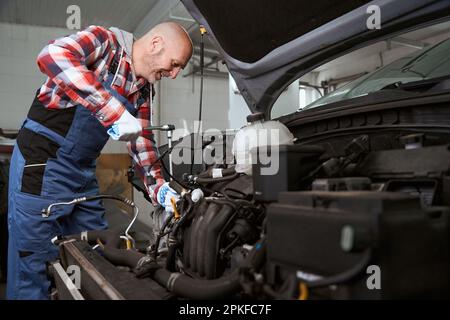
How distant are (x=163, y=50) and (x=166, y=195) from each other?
1.96ft

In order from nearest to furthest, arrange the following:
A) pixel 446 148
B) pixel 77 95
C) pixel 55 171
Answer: pixel 446 148 → pixel 77 95 → pixel 55 171

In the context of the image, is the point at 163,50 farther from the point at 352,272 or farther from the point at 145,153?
the point at 352,272

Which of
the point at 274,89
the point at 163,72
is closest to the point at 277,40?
the point at 274,89

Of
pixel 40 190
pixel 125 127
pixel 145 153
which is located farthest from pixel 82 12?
pixel 125 127

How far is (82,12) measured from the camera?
176 inches

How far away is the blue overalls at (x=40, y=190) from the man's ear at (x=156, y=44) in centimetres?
21

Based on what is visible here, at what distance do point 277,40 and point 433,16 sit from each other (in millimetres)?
601

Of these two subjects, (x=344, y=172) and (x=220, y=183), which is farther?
(x=220, y=183)

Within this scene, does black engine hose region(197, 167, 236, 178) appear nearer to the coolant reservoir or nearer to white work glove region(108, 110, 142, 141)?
the coolant reservoir

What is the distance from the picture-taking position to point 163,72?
150 centimetres

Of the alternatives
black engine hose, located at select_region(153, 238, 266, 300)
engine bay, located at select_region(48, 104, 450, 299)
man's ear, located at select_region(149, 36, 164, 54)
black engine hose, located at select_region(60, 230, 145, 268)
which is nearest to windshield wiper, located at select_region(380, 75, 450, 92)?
engine bay, located at select_region(48, 104, 450, 299)

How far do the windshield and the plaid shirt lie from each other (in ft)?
2.86

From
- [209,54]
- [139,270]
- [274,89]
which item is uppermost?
[209,54]
